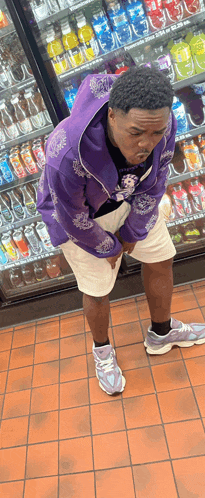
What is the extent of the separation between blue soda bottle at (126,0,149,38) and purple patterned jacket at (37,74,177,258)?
0.85 meters

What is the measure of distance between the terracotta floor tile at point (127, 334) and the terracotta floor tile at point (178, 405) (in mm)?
370

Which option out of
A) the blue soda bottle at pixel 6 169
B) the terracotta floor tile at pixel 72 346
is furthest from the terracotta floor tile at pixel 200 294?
the blue soda bottle at pixel 6 169

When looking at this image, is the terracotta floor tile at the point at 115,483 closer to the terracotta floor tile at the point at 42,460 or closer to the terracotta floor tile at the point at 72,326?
the terracotta floor tile at the point at 42,460

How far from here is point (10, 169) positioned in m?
2.04

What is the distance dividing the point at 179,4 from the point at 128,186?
113 cm

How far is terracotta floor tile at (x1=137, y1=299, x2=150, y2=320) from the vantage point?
212 centimetres

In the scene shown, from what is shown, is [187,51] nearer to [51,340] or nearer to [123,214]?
[123,214]

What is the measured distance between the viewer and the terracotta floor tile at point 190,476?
1373 millimetres

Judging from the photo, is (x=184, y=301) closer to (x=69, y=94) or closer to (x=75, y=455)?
(x=75, y=455)

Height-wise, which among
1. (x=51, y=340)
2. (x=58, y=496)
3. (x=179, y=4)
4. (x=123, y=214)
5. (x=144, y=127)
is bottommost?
(x=58, y=496)

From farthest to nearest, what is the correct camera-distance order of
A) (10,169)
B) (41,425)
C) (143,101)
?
(10,169), (41,425), (143,101)

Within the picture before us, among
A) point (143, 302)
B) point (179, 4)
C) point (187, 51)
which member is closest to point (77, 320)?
point (143, 302)

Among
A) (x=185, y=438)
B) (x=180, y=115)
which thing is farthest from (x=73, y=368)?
(x=180, y=115)

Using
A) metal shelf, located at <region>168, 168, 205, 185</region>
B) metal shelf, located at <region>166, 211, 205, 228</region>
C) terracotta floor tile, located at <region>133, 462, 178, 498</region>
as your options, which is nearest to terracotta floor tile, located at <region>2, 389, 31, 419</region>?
terracotta floor tile, located at <region>133, 462, 178, 498</region>
